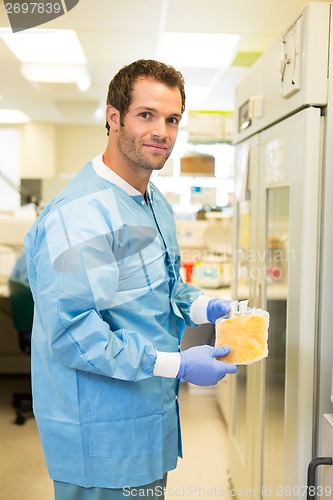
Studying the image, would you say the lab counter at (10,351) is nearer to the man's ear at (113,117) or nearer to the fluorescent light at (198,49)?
the fluorescent light at (198,49)

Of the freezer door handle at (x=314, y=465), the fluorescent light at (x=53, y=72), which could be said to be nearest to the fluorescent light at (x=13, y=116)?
the fluorescent light at (x=53, y=72)

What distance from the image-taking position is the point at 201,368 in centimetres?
122

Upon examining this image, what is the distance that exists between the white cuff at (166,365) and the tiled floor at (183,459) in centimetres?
126

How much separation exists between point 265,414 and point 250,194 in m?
0.79

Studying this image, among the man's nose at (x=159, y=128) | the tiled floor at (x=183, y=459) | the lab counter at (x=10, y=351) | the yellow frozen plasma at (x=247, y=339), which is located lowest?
the tiled floor at (x=183, y=459)

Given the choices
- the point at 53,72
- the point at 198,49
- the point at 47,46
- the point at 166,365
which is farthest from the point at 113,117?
the point at 53,72

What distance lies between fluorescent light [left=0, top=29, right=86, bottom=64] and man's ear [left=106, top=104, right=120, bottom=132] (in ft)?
4.86

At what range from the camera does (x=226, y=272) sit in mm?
3361

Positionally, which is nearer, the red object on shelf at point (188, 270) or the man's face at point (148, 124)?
the man's face at point (148, 124)

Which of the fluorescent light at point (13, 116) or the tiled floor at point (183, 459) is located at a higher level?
the fluorescent light at point (13, 116)

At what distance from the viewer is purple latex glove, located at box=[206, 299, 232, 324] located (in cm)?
149

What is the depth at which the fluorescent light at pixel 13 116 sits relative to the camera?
5.93 metres

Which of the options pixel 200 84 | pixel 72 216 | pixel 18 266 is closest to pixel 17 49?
pixel 18 266

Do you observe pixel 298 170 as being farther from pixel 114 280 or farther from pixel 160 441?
pixel 160 441
